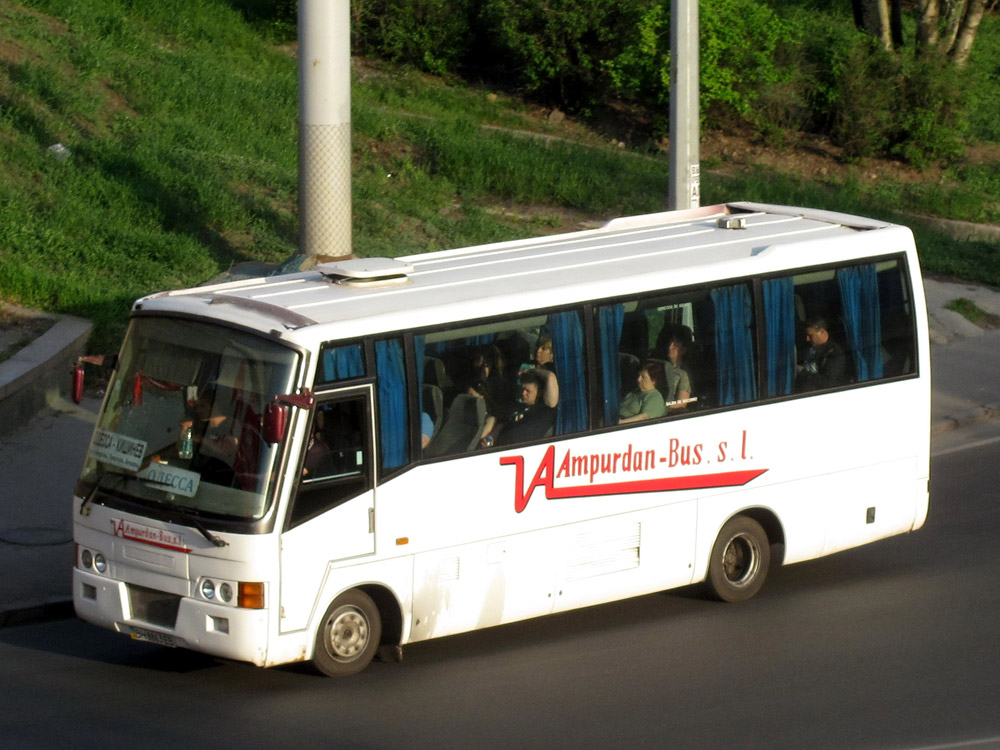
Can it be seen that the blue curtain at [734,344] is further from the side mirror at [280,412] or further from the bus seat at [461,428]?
the side mirror at [280,412]

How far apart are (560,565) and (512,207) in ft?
41.9

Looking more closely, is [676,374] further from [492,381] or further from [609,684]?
[609,684]

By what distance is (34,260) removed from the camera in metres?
15.6

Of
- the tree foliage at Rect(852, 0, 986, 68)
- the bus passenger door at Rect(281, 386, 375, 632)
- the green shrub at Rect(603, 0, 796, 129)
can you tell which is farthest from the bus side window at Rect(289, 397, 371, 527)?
the tree foliage at Rect(852, 0, 986, 68)

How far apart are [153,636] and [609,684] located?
2.72 m

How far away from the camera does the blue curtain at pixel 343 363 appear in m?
8.07

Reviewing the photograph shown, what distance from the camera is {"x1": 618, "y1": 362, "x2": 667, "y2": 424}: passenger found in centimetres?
944

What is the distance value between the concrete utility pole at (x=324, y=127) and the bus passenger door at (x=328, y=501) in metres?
7.10

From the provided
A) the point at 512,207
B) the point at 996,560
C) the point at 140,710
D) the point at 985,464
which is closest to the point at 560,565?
the point at 140,710

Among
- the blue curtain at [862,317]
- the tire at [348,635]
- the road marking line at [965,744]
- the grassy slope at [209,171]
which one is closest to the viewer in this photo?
the road marking line at [965,744]

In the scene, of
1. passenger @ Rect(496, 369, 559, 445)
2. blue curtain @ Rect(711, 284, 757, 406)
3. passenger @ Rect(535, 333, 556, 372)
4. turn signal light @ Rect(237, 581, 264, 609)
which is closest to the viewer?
turn signal light @ Rect(237, 581, 264, 609)

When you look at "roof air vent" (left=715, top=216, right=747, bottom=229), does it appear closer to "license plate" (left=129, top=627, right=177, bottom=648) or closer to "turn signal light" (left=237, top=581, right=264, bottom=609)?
"turn signal light" (left=237, top=581, right=264, bottom=609)

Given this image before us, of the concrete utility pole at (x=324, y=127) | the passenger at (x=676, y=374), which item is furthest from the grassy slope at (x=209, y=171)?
the passenger at (x=676, y=374)

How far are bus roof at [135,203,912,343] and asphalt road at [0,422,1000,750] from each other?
2.17 metres
